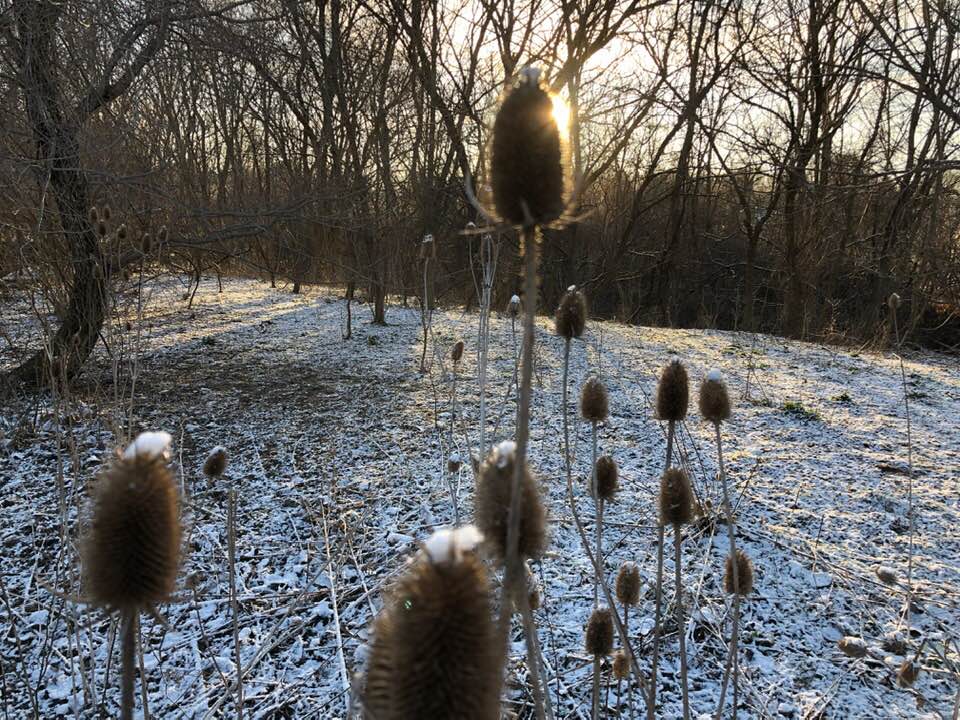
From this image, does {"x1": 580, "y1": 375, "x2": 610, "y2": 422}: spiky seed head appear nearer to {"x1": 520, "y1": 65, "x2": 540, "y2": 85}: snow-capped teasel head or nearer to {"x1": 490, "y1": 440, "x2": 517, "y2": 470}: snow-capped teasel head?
{"x1": 490, "y1": 440, "x2": 517, "y2": 470}: snow-capped teasel head

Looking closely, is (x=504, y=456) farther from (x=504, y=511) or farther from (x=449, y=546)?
(x=449, y=546)

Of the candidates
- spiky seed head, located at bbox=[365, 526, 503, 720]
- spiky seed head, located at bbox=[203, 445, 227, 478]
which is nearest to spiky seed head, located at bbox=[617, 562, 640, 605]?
spiky seed head, located at bbox=[365, 526, 503, 720]

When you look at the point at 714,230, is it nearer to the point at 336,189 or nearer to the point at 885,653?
the point at 336,189

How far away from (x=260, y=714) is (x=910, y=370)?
922 centimetres

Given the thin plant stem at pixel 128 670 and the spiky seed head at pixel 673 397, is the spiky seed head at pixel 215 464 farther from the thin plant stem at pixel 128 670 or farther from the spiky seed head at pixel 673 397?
the spiky seed head at pixel 673 397

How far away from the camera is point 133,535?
3.38 ft

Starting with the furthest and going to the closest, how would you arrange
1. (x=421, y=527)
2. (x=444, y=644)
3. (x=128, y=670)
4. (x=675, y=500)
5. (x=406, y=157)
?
(x=406, y=157) → (x=421, y=527) → (x=675, y=500) → (x=128, y=670) → (x=444, y=644)

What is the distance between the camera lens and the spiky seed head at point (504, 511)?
3.36 feet

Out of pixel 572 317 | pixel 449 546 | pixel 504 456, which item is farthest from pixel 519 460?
pixel 572 317

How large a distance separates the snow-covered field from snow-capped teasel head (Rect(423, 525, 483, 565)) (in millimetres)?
952

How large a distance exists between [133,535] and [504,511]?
65cm

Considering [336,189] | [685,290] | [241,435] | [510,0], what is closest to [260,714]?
[241,435]

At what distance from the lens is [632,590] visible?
192 centimetres

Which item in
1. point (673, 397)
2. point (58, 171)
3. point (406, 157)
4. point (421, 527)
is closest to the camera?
point (673, 397)
